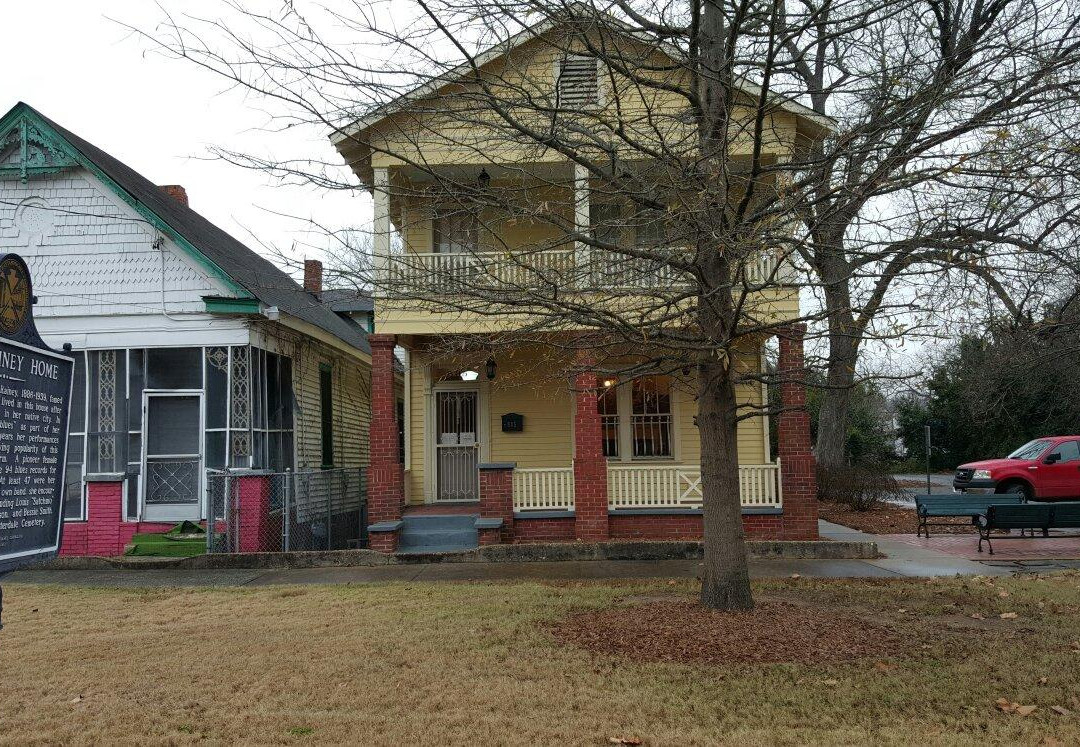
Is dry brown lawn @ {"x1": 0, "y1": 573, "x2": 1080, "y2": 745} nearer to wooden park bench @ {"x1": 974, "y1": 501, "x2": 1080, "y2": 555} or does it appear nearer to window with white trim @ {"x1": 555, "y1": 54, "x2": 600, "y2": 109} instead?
wooden park bench @ {"x1": 974, "y1": 501, "x2": 1080, "y2": 555}

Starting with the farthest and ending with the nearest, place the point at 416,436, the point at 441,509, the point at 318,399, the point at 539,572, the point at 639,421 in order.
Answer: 1. the point at 318,399
2. the point at 416,436
3. the point at 639,421
4. the point at 441,509
5. the point at 539,572

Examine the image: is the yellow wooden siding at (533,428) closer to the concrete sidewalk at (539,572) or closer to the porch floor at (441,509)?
the porch floor at (441,509)

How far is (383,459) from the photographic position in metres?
14.2

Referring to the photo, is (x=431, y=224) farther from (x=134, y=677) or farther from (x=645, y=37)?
(x=134, y=677)

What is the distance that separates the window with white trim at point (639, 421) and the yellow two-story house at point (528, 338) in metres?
0.03

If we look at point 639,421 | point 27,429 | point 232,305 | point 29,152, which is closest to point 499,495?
point 639,421

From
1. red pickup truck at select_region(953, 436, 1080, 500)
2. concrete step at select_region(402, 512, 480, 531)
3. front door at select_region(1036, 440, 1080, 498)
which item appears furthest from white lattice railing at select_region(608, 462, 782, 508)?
front door at select_region(1036, 440, 1080, 498)

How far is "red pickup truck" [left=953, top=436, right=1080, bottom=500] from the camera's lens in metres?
19.4

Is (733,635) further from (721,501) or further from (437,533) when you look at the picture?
(437,533)

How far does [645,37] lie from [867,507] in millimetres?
15477

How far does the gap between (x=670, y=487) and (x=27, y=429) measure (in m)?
10.8

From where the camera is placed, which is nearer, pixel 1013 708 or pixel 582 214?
pixel 1013 708

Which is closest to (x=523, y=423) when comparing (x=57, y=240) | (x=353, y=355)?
(x=353, y=355)

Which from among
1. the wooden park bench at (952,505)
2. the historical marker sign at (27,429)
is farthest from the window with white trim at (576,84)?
the wooden park bench at (952,505)
